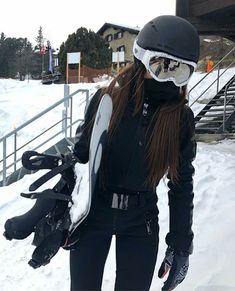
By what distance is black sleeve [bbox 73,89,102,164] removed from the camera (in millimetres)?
2012

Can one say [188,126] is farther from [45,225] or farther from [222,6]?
[222,6]

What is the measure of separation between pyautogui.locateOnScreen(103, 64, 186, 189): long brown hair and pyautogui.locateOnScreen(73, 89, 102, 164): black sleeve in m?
0.08

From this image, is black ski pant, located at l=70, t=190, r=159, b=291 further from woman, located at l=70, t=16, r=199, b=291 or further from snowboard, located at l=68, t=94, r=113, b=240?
snowboard, located at l=68, t=94, r=113, b=240

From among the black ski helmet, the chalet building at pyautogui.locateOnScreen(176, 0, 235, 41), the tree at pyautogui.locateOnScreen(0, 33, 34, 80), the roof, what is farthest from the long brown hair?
the tree at pyautogui.locateOnScreen(0, 33, 34, 80)

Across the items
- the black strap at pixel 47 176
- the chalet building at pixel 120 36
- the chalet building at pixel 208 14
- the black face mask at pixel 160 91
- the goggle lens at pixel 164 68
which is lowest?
the black strap at pixel 47 176

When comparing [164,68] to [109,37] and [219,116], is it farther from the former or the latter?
[109,37]

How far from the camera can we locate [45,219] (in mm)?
1941

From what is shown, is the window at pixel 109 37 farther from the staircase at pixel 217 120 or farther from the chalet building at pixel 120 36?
the staircase at pixel 217 120

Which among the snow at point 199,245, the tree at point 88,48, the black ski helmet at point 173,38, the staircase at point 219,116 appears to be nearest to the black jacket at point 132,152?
the black ski helmet at point 173,38

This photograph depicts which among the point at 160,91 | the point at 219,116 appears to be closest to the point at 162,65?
the point at 160,91

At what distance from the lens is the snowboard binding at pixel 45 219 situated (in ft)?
6.23

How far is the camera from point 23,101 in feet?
62.6

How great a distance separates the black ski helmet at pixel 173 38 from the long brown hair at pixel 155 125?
0.41 feet

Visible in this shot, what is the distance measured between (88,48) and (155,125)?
107 feet
